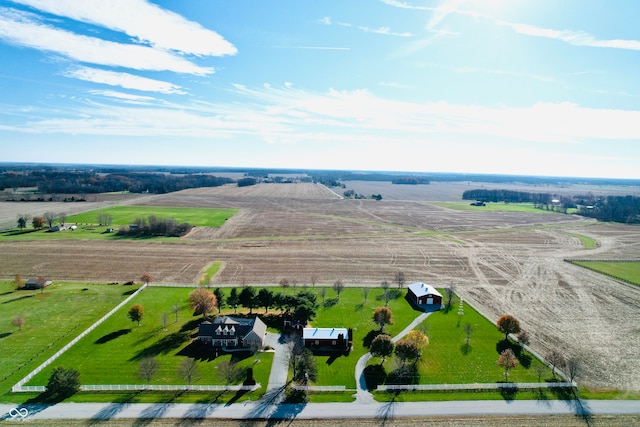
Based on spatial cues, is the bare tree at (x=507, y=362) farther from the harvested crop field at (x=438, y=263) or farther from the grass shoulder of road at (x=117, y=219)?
the grass shoulder of road at (x=117, y=219)

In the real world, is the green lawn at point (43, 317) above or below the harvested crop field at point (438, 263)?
below

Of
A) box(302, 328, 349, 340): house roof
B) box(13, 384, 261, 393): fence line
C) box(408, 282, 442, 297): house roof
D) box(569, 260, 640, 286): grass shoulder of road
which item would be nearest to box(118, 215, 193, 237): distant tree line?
box(13, 384, 261, 393): fence line

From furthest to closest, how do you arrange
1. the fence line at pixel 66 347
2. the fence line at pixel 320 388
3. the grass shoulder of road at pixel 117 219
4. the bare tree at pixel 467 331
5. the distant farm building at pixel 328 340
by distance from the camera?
1. the grass shoulder of road at pixel 117 219
2. the bare tree at pixel 467 331
3. the distant farm building at pixel 328 340
4. the fence line at pixel 320 388
5. the fence line at pixel 66 347

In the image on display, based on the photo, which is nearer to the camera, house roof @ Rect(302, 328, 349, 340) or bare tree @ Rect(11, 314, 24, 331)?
house roof @ Rect(302, 328, 349, 340)

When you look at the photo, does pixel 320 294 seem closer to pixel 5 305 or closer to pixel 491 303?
pixel 491 303

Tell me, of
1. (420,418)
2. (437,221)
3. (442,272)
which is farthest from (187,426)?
(437,221)

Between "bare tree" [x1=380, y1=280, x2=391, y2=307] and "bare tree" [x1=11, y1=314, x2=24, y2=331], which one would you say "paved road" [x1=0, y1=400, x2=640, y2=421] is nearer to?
"bare tree" [x1=11, y1=314, x2=24, y2=331]

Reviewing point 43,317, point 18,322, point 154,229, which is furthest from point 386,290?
point 154,229

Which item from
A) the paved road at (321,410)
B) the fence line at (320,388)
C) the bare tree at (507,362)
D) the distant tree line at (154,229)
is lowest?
the paved road at (321,410)

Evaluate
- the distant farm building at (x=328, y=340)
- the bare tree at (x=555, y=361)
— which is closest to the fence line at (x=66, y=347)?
the distant farm building at (x=328, y=340)
